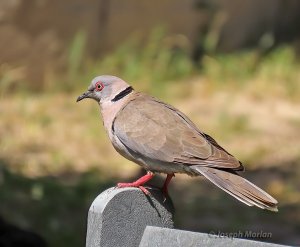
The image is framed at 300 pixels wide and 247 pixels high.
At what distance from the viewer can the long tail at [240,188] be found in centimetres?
328

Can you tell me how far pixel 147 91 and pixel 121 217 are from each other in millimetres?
6867

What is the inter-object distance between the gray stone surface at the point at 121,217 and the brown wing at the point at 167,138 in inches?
19.8

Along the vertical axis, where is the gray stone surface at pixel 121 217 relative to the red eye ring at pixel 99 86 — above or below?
below

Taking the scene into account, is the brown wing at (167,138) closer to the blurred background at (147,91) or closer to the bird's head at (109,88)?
the bird's head at (109,88)

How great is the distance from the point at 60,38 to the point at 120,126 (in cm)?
613

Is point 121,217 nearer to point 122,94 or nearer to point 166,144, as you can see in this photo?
point 166,144

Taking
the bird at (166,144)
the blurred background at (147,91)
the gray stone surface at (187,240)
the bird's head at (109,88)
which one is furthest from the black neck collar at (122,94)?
the blurred background at (147,91)

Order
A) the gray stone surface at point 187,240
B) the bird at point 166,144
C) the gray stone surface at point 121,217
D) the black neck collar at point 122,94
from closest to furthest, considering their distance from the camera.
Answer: the gray stone surface at point 187,240
the gray stone surface at point 121,217
the bird at point 166,144
the black neck collar at point 122,94

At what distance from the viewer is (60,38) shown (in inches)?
384

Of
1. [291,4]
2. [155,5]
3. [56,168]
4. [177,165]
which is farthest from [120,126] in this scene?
[291,4]

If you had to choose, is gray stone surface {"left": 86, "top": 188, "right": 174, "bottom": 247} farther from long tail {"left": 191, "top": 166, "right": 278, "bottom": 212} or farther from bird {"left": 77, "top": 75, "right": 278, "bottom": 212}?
bird {"left": 77, "top": 75, "right": 278, "bottom": 212}

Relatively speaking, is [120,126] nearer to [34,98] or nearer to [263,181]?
[263,181]

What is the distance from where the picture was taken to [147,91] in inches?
385

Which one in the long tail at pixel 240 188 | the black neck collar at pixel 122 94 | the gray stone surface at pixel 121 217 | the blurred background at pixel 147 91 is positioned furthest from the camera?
the blurred background at pixel 147 91
